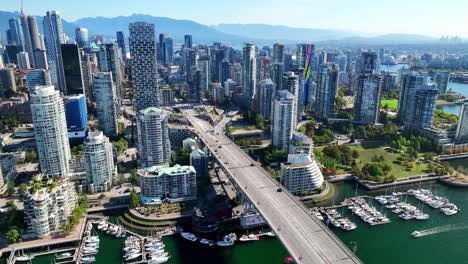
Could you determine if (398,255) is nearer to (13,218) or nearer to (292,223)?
(292,223)

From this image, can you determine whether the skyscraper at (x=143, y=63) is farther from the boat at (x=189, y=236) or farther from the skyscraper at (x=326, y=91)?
the skyscraper at (x=326, y=91)

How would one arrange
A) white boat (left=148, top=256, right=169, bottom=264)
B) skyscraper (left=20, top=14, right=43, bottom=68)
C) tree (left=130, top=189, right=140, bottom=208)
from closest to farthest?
white boat (left=148, top=256, right=169, bottom=264) → tree (left=130, top=189, right=140, bottom=208) → skyscraper (left=20, top=14, right=43, bottom=68)

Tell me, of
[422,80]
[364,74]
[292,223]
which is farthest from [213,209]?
[422,80]

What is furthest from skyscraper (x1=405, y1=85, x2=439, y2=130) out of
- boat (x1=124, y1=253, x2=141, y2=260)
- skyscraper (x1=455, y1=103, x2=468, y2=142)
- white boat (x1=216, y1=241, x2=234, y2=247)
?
boat (x1=124, y1=253, x2=141, y2=260)

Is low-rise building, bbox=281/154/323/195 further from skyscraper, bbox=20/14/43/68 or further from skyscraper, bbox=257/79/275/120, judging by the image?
skyscraper, bbox=20/14/43/68

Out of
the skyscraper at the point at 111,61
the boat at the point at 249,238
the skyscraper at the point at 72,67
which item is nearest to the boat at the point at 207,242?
the boat at the point at 249,238

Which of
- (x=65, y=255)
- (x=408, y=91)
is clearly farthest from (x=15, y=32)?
(x=408, y=91)
